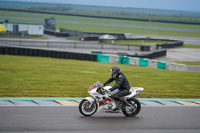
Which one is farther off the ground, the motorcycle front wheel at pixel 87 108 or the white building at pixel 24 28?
the white building at pixel 24 28

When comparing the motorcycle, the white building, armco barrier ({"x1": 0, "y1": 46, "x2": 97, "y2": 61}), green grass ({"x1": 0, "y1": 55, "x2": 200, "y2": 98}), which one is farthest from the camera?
the white building

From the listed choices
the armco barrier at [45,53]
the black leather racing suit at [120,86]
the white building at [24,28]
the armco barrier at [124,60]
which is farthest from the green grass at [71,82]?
the white building at [24,28]

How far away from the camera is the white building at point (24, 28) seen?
1956 inches

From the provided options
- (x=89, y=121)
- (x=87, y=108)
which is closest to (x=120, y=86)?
(x=87, y=108)

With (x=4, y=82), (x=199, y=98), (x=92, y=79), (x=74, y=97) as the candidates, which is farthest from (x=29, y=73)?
(x=199, y=98)

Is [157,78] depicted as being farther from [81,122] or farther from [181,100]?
[81,122]

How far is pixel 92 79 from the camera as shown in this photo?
615 inches

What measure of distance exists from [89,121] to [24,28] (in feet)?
148

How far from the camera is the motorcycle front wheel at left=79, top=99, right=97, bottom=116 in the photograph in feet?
29.7

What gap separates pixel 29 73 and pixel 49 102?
584cm

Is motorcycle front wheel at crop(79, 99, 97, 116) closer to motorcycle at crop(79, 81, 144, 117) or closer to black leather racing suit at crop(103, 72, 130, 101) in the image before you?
motorcycle at crop(79, 81, 144, 117)

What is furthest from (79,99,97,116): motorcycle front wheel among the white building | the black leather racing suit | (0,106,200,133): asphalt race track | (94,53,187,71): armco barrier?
the white building

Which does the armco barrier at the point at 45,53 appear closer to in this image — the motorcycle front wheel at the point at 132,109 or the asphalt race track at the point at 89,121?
the asphalt race track at the point at 89,121

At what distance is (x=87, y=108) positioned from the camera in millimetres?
9102
